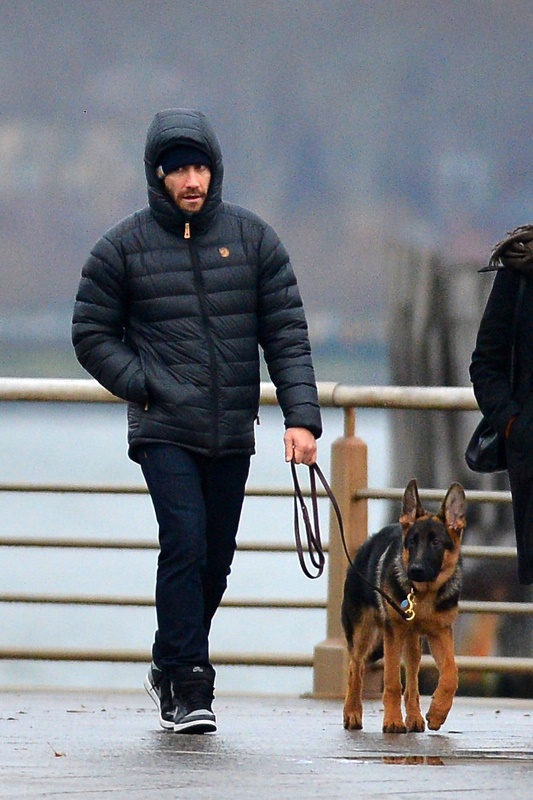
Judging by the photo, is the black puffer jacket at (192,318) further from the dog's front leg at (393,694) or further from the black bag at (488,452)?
the dog's front leg at (393,694)

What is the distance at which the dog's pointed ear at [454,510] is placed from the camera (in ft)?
17.6

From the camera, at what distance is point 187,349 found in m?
5.05

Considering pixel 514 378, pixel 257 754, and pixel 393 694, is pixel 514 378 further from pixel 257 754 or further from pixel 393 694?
pixel 257 754

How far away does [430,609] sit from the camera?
521 centimetres

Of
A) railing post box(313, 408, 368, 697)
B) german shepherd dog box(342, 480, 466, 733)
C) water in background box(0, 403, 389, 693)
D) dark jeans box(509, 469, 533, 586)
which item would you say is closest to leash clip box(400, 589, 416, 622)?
german shepherd dog box(342, 480, 466, 733)

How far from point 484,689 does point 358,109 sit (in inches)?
787

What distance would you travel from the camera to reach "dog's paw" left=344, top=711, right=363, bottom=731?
5359 mm

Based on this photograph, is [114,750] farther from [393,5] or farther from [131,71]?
[131,71]

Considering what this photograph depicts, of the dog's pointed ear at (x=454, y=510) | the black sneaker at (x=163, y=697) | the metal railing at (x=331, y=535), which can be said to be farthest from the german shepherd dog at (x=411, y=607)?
the metal railing at (x=331, y=535)

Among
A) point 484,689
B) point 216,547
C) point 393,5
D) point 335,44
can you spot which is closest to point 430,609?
point 216,547

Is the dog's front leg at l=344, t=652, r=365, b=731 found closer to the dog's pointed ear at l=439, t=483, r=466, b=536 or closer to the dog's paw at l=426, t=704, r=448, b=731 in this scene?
the dog's paw at l=426, t=704, r=448, b=731

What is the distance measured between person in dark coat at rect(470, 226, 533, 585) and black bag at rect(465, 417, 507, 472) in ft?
0.16

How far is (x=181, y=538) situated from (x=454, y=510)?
2.93 ft

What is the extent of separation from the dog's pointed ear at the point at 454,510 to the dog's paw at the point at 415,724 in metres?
0.57
